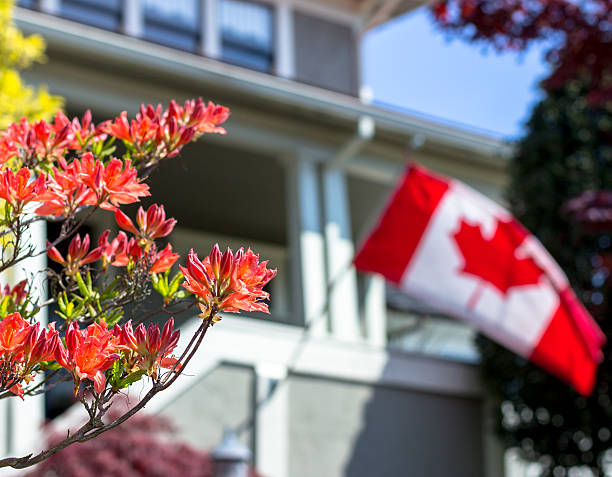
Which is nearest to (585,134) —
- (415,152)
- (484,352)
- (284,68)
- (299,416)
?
(415,152)

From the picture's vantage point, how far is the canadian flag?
832 cm

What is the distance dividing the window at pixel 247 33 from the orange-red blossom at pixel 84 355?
9632 millimetres

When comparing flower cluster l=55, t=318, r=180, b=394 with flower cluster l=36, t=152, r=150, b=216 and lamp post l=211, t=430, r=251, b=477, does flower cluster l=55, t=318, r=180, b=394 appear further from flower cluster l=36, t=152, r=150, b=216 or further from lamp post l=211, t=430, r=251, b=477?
lamp post l=211, t=430, r=251, b=477

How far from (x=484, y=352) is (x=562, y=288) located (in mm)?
1655

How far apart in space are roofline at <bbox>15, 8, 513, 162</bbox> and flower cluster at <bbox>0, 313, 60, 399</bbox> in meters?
6.96

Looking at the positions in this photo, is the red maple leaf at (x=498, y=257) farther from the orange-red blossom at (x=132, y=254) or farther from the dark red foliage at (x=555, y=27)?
the orange-red blossom at (x=132, y=254)

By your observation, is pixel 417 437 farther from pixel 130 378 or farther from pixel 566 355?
pixel 130 378

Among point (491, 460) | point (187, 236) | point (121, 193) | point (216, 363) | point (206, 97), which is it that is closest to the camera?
point (121, 193)

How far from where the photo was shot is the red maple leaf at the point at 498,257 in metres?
8.48

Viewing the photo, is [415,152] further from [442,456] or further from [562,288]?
[442,456]

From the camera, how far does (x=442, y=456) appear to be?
31.7 feet

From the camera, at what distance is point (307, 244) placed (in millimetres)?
9508

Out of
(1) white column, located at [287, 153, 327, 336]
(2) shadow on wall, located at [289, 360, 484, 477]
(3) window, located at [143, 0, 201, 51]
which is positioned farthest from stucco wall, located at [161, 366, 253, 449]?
(3) window, located at [143, 0, 201, 51]

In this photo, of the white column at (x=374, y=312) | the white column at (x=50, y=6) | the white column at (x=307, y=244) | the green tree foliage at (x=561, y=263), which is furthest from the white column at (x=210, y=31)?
the green tree foliage at (x=561, y=263)
